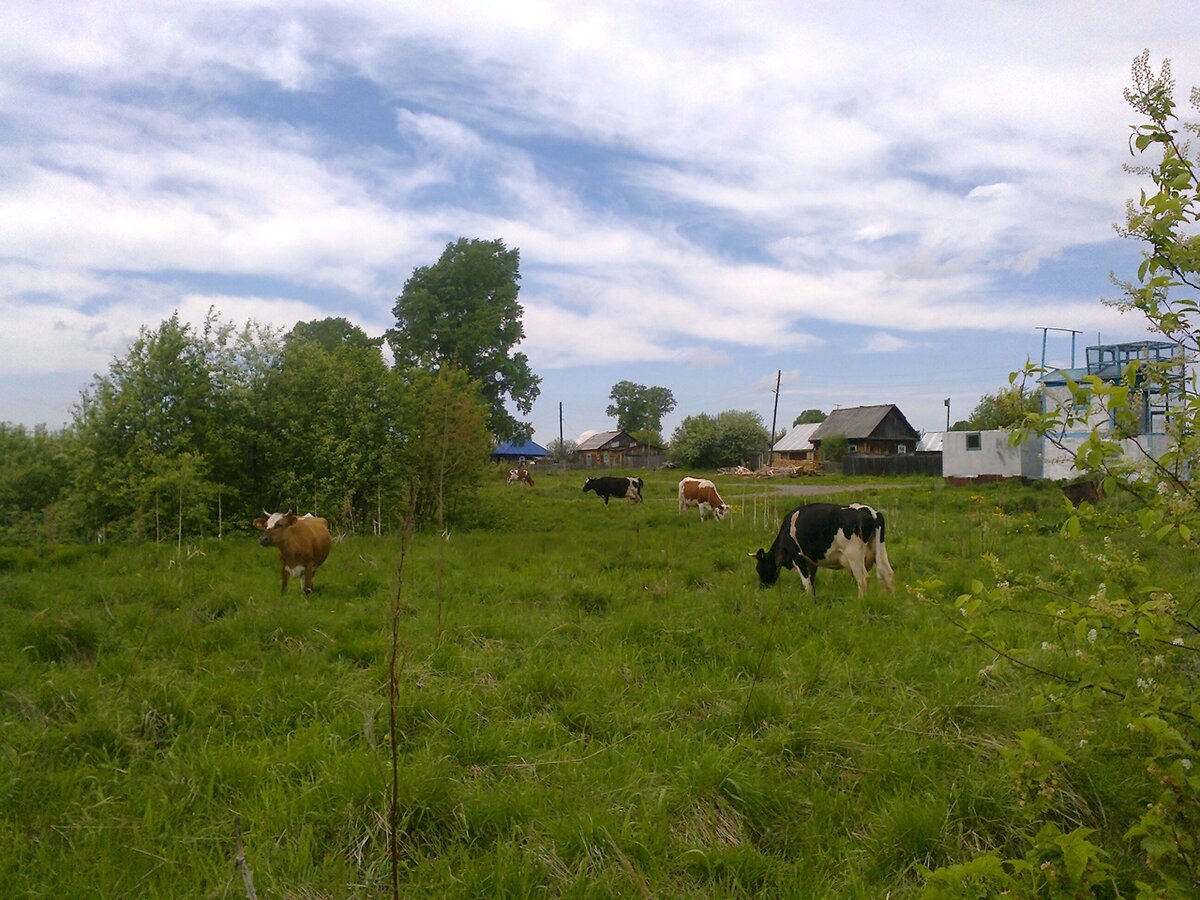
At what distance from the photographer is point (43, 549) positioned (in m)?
11.7

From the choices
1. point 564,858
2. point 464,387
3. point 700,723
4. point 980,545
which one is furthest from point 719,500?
point 564,858

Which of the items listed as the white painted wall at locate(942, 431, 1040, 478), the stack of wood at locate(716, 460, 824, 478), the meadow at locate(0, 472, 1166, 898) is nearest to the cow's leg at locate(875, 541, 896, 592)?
the meadow at locate(0, 472, 1166, 898)

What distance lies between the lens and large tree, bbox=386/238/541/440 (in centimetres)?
3334

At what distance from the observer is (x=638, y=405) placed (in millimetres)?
112500

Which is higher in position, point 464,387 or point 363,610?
point 464,387

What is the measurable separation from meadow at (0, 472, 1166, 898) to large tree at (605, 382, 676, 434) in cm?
10256

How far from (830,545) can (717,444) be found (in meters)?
52.3

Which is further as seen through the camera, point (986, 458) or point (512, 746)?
point (986, 458)

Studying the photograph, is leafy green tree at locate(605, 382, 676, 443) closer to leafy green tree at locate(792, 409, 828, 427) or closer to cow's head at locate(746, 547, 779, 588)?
leafy green tree at locate(792, 409, 828, 427)

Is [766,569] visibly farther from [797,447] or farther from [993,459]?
[797,447]

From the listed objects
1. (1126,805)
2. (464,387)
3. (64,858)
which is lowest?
(64,858)

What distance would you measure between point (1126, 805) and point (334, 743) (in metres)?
4.28

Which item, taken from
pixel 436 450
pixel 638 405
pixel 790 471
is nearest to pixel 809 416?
pixel 638 405

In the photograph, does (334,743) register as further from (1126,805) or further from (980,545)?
(980,545)
